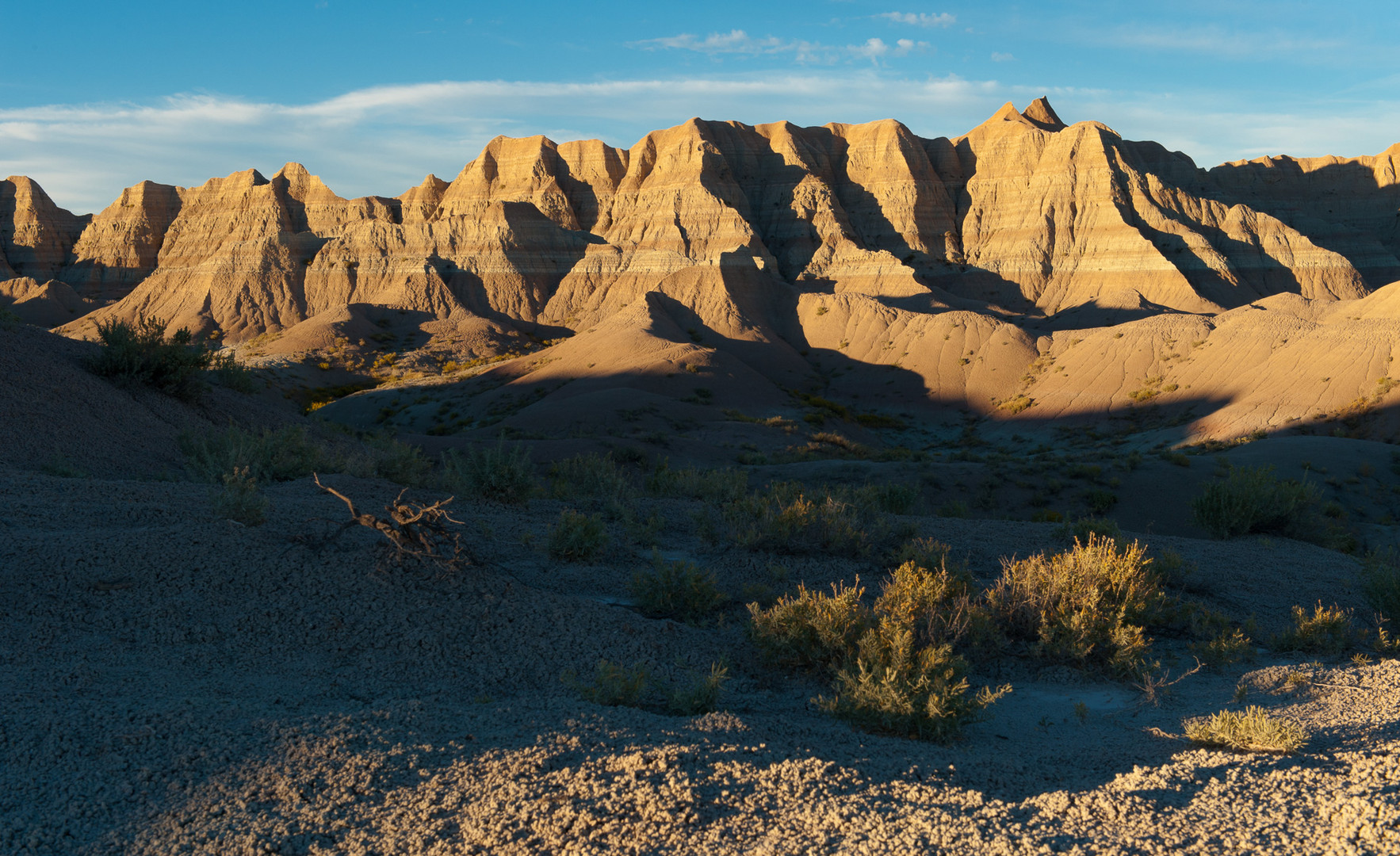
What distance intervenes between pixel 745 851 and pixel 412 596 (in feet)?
13.3

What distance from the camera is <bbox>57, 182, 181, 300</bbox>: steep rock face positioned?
9775 cm

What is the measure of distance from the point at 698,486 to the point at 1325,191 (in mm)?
120050

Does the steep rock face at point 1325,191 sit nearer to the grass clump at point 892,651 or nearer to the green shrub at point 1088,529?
the green shrub at point 1088,529

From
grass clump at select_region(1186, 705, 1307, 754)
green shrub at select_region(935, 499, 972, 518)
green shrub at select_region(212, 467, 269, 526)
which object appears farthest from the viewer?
green shrub at select_region(935, 499, 972, 518)

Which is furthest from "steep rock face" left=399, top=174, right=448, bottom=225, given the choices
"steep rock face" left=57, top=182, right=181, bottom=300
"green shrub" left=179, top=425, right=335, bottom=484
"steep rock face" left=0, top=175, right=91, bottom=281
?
"green shrub" left=179, top=425, right=335, bottom=484

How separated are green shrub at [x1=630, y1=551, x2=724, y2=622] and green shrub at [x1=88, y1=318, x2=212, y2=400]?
1330 cm

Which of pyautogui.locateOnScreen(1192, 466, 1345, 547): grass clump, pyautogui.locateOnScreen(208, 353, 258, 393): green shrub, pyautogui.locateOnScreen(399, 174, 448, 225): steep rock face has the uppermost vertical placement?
pyautogui.locateOnScreen(399, 174, 448, 225): steep rock face

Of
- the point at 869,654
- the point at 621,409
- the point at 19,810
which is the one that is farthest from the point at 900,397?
the point at 19,810

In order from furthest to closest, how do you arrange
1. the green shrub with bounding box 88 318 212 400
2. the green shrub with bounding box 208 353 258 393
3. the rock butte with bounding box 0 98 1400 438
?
the rock butte with bounding box 0 98 1400 438 < the green shrub with bounding box 208 353 258 393 < the green shrub with bounding box 88 318 212 400

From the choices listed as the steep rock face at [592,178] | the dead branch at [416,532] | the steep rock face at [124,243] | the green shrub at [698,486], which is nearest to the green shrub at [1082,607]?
the dead branch at [416,532]

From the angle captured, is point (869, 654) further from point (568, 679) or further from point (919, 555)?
point (919, 555)

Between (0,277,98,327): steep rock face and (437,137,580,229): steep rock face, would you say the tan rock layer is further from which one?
(0,277,98,327): steep rock face

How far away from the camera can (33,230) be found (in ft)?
334

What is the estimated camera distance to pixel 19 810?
379 cm
